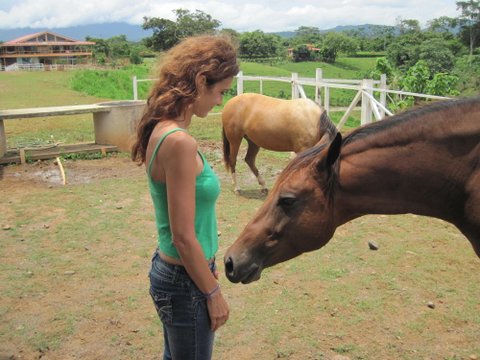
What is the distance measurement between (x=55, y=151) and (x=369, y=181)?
818 centimetres

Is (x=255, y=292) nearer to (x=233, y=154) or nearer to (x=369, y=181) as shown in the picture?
(x=369, y=181)

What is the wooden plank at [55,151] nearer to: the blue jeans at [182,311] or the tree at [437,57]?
the blue jeans at [182,311]

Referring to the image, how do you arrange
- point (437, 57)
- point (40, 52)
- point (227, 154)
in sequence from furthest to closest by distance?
point (40, 52), point (437, 57), point (227, 154)

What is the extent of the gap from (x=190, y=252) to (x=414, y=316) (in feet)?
8.25

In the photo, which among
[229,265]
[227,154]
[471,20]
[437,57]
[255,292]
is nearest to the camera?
[229,265]

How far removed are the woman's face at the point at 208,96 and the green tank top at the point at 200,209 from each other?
161 millimetres

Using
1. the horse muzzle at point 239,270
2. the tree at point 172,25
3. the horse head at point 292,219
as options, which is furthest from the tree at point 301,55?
the horse muzzle at point 239,270

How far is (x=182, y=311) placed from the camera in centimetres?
172

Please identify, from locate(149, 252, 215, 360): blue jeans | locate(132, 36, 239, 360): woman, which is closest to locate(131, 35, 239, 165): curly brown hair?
locate(132, 36, 239, 360): woman

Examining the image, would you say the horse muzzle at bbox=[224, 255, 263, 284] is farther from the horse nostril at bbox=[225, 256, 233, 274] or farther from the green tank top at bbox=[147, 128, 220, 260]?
the green tank top at bbox=[147, 128, 220, 260]

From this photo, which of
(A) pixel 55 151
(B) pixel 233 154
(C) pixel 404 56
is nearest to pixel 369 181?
(B) pixel 233 154

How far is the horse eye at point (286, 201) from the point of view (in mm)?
2096

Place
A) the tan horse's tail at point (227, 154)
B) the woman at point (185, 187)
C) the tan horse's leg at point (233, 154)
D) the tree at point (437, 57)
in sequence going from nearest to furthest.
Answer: the woman at point (185, 187) → the tan horse's leg at point (233, 154) → the tan horse's tail at point (227, 154) → the tree at point (437, 57)

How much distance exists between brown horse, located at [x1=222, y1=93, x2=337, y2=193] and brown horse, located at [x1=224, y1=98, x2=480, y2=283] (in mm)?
3625
